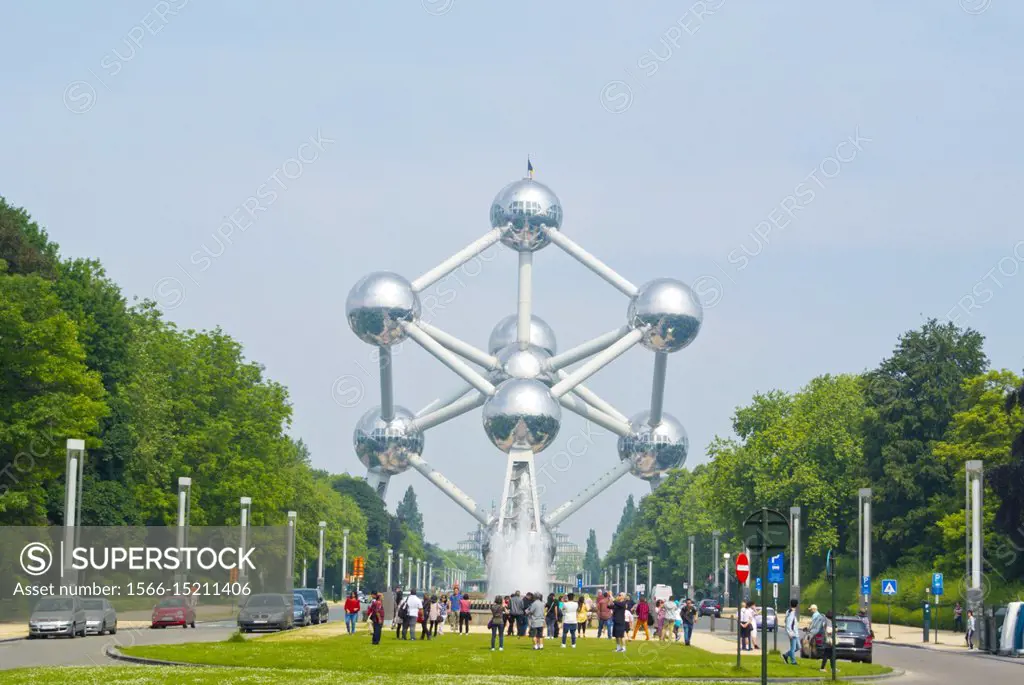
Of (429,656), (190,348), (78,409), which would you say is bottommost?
(429,656)

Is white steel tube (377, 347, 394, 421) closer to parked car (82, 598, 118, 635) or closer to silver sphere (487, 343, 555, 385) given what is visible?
silver sphere (487, 343, 555, 385)

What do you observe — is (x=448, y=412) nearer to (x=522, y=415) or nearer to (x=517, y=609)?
(x=522, y=415)

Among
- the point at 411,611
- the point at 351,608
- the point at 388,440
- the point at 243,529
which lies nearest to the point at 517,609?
the point at 411,611

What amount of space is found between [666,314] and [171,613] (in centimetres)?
5107

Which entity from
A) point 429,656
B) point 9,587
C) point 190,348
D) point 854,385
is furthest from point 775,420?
point 429,656

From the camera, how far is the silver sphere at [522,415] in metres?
98.9

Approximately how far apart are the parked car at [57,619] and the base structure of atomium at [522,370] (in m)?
47.7

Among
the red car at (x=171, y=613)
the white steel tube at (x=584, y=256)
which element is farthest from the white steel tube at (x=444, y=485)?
the red car at (x=171, y=613)

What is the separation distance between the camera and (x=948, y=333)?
3917 inches

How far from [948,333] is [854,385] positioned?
13219 millimetres

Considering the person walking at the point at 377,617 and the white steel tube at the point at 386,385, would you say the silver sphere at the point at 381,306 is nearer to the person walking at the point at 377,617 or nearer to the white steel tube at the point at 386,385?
the white steel tube at the point at 386,385

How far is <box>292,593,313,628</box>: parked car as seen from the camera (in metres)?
65.5

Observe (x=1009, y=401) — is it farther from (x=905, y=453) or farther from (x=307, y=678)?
(x=307, y=678)

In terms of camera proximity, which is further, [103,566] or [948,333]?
[948,333]
